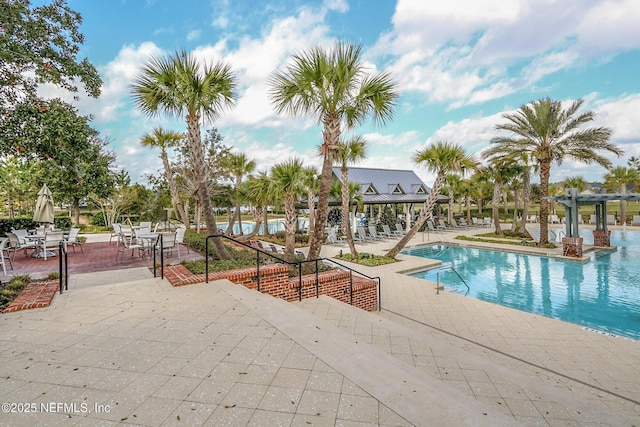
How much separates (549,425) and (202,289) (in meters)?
4.95

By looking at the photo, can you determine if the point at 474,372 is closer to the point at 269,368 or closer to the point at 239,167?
the point at 269,368

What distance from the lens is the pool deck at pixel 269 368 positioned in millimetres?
2248

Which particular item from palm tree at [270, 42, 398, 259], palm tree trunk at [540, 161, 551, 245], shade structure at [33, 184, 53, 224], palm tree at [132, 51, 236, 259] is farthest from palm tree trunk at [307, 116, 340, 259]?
palm tree trunk at [540, 161, 551, 245]

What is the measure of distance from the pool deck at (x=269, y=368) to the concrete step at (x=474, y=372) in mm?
22

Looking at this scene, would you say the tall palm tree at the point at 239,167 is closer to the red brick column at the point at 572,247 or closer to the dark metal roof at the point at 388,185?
the dark metal roof at the point at 388,185

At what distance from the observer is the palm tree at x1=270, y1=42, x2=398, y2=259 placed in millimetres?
7578

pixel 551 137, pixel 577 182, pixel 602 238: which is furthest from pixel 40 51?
pixel 577 182

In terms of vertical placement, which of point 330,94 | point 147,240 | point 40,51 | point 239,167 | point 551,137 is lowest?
point 147,240

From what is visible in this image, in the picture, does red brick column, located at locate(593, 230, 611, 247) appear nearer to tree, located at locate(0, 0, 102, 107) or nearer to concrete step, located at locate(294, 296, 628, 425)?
concrete step, located at locate(294, 296, 628, 425)

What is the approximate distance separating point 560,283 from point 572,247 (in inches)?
199

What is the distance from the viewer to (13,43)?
21.9ft

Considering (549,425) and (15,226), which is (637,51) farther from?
(15,226)

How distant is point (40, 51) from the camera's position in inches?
298

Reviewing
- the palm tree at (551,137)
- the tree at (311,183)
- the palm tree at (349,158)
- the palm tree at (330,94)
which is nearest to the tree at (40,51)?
the palm tree at (330,94)
